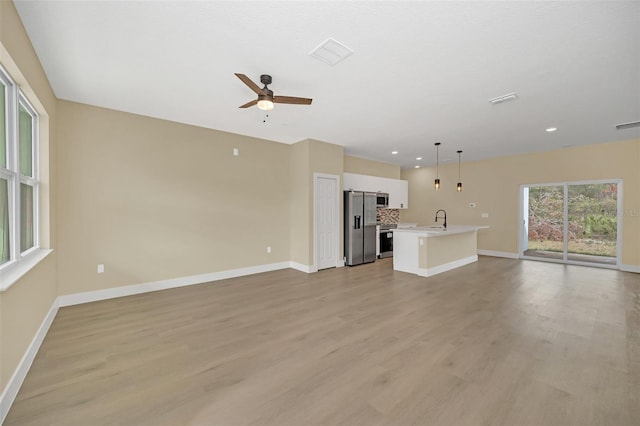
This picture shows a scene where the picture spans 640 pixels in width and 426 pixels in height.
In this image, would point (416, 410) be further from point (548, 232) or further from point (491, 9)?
point (548, 232)

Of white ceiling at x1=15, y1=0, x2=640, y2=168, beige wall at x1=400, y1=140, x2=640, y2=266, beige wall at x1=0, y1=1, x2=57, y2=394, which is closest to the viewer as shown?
beige wall at x1=0, y1=1, x2=57, y2=394

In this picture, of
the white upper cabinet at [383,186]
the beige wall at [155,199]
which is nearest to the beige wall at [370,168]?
the white upper cabinet at [383,186]

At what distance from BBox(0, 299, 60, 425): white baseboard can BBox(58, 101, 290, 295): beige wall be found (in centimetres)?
109

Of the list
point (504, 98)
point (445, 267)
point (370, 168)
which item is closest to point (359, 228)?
point (445, 267)

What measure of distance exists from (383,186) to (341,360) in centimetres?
612

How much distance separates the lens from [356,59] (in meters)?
2.66

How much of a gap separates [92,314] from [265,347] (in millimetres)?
2428

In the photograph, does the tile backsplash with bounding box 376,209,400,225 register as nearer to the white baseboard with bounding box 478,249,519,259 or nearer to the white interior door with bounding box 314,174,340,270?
→ the white interior door with bounding box 314,174,340,270

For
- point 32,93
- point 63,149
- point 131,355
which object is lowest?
point 131,355

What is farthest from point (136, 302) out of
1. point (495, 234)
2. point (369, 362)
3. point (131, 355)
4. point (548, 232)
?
point (548, 232)

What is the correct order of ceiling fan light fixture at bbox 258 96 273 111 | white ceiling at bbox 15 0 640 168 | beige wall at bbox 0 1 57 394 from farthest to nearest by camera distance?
1. ceiling fan light fixture at bbox 258 96 273 111
2. white ceiling at bbox 15 0 640 168
3. beige wall at bbox 0 1 57 394

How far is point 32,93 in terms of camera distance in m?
2.50

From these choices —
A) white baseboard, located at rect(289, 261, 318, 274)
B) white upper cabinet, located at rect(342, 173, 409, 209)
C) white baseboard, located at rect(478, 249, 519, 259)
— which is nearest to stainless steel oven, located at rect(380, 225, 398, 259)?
white upper cabinet, located at rect(342, 173, 409, 209)

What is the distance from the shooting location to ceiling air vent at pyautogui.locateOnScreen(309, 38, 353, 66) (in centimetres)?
241
